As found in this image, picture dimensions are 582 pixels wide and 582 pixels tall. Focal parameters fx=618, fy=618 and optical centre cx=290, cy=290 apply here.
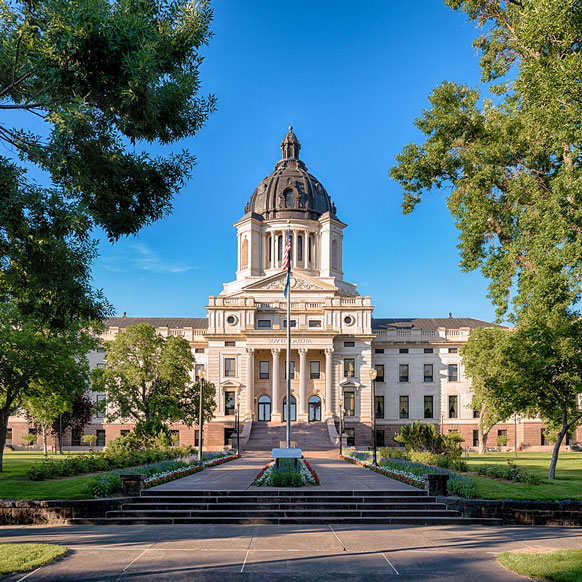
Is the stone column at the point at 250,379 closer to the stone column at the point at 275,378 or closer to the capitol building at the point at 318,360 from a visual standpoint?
the capitol building at the point at 318,360

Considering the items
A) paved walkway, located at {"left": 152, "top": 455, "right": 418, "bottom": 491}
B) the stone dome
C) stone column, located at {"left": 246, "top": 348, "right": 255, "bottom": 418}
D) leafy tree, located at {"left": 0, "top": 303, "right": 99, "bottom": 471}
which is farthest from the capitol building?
paved walkway, located at {"left": 152, "top": 455, "right": 418, "bottom": 491}

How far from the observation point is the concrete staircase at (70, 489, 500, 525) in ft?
55.9

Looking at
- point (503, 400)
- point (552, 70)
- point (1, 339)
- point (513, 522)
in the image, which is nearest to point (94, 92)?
point (552, 70)

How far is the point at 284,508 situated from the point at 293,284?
53.5 metres

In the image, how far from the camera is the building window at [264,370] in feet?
227

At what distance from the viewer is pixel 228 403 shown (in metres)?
67.7

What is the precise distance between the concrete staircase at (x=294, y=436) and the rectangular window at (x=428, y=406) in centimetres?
1587

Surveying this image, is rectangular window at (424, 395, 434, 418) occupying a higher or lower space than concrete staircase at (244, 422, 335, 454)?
higher

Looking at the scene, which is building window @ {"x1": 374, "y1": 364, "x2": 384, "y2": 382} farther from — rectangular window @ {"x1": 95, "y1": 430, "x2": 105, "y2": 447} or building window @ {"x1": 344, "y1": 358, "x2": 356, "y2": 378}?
rectangular window @ {"x1": 95, "y1": 430, "x2": 105, "y2": 447}

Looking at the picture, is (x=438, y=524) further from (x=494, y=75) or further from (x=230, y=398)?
(x=230, y=398)

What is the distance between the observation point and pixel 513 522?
1727 centimetres

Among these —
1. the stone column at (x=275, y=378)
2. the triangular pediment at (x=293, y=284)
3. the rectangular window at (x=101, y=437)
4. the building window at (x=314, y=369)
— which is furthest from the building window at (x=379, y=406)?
the rectangular window at (x=101, y=437)

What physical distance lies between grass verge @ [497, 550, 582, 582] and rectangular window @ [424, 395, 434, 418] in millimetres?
60918

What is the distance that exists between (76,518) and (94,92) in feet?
37.2
